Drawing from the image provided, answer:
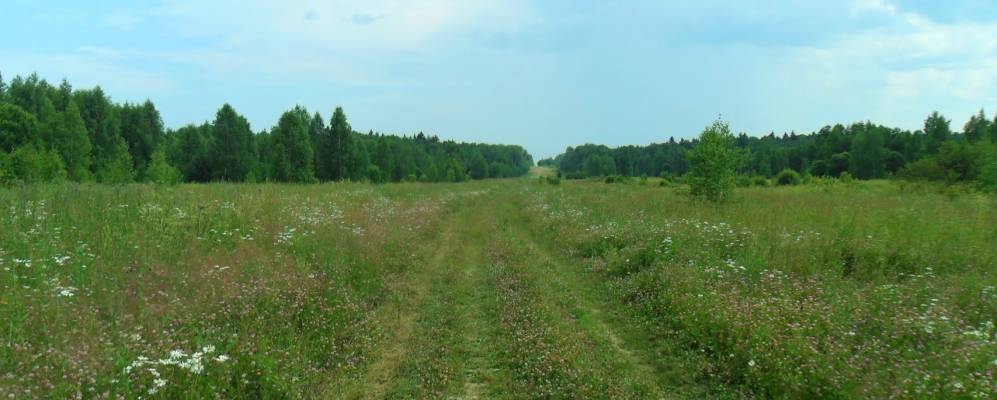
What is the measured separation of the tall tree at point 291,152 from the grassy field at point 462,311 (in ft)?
137

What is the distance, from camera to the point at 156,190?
13.1 meters

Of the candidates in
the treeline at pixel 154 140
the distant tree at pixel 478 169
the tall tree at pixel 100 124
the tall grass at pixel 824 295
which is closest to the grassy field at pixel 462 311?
the tall grass at pixel 824 295

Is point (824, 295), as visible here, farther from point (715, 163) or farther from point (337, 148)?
point (337, 148)

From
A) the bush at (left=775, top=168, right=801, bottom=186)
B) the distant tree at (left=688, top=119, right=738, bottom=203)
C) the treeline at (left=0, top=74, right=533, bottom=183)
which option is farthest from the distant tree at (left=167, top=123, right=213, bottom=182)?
the bush at (left=775, top=168, right=801, bottom=186)

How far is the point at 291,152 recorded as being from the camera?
5231 centimetres

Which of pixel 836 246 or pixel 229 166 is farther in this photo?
pixel 229 166

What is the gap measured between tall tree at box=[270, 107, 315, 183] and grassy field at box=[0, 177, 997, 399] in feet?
137

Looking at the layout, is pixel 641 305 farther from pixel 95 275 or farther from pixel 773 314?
pixel 95 275

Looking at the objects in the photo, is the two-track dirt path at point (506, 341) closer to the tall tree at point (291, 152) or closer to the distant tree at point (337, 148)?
the tall tree at point (291, 152)

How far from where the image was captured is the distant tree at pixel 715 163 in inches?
850

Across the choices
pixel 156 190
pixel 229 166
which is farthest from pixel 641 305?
pixel 229 166

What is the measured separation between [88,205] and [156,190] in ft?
11.8

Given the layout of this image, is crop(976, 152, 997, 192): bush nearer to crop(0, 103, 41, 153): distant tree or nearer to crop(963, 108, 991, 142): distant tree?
crop(0, 103, 41, 153): distant tree

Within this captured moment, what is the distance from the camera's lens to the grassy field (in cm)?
480
